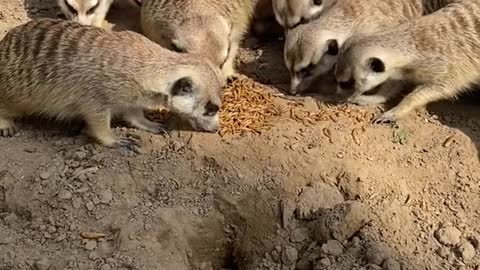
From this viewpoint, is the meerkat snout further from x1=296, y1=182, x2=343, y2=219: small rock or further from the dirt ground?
x1=296, y1=182, x2=343, y2=219: small rock

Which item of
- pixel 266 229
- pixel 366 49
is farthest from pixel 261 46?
pixel 266 229

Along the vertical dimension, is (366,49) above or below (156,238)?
above

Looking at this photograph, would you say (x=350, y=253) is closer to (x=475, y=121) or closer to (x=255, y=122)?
(x=255, y=122)

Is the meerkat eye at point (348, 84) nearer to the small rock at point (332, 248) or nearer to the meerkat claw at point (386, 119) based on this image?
the meerkat claw at point (386, 119)

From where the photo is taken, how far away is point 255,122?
356 cm

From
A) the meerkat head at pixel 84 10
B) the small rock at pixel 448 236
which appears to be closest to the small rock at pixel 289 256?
the small rock at pixel 448 236

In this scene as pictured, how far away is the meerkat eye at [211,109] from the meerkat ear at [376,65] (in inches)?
29.7

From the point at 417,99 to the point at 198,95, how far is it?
104 cm

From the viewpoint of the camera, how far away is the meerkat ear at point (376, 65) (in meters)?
3.64

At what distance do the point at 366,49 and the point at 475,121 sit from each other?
606 mm

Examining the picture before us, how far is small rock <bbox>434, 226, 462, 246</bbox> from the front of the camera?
Answer: 3.12 metres

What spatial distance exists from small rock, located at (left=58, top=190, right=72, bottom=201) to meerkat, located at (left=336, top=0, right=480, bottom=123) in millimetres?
1348

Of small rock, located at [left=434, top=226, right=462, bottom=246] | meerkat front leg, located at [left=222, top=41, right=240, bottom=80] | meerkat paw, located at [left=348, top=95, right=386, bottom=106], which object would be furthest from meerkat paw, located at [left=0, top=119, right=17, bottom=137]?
small rock, located at [left=434, top=226, right=462, bottom=246]

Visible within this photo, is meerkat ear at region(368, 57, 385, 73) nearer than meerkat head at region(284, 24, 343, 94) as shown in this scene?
Yes
